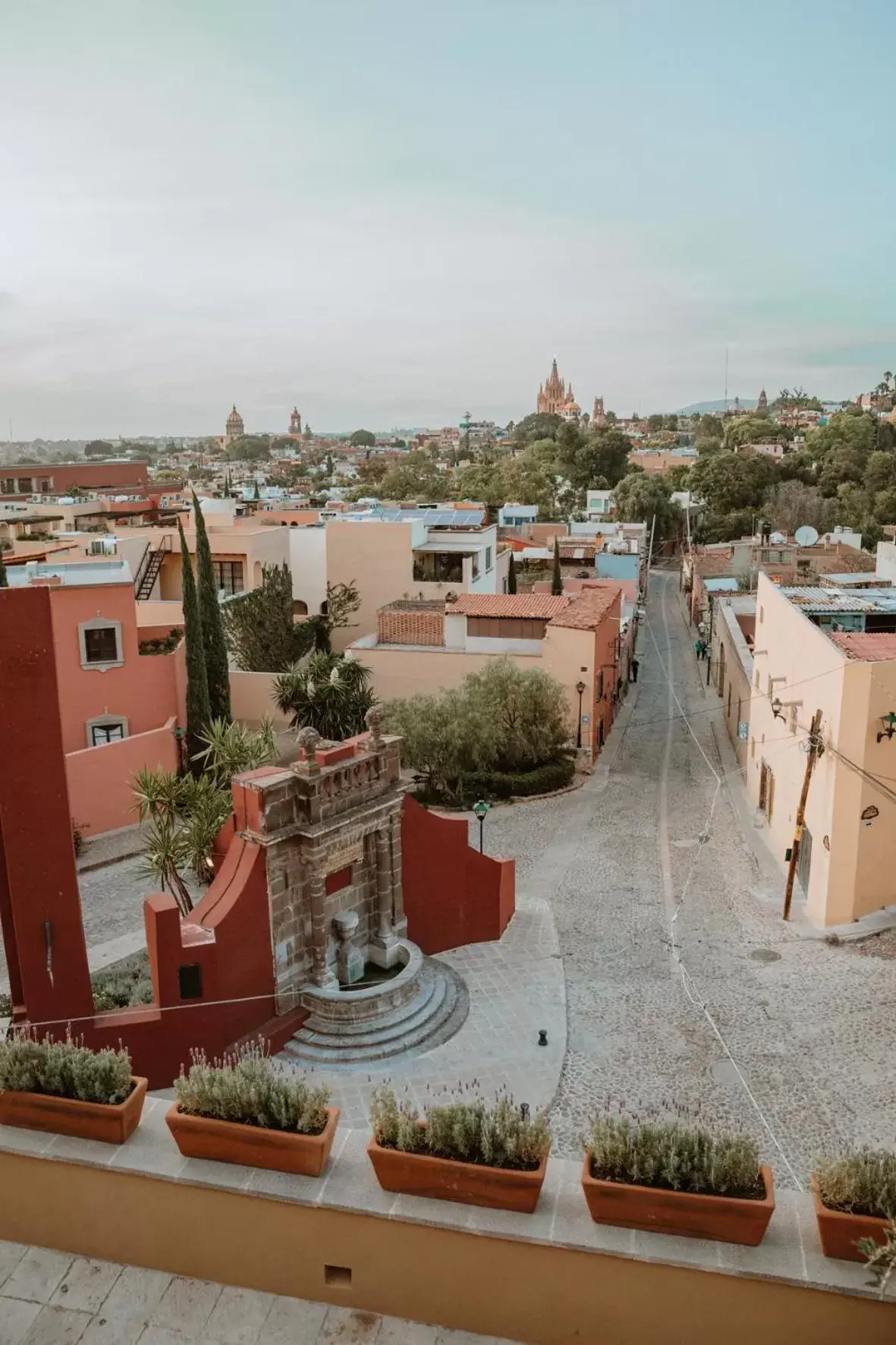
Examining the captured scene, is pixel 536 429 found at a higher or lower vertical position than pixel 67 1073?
higher

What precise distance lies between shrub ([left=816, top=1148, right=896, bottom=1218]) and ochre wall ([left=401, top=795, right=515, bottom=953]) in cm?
1013

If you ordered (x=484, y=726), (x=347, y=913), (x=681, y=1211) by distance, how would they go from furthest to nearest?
(x=484, y=726) < (x=347, y=913) < (x=681, y=1211)

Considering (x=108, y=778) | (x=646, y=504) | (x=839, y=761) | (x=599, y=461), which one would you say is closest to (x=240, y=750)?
(x=108, y=778)

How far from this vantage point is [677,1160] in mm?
5086

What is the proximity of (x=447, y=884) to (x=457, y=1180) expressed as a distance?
10.4 meters

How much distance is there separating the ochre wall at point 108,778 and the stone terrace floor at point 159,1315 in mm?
16363

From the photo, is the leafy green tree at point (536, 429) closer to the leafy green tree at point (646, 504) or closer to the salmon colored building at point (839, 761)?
the leafy green tree at point (646, 504)

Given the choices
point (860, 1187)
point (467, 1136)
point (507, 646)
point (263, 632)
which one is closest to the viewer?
point (860, 1187)

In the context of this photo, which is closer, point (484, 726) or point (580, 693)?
point (484, 726)

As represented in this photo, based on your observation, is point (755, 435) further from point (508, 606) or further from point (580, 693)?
point (580, 693)

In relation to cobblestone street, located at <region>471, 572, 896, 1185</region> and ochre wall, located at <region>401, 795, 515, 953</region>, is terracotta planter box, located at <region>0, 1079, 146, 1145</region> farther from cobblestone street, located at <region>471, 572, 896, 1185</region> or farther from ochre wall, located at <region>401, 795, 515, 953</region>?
ochre wall, located at <region>401, 795, 515, 953</region>

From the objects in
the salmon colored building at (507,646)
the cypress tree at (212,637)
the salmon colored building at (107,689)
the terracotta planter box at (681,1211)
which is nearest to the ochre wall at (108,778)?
the salmon colored building at (107,689)

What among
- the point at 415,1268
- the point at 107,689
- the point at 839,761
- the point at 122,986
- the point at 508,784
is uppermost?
the point at 415,1268

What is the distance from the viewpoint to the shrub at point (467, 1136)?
5.23 meters
